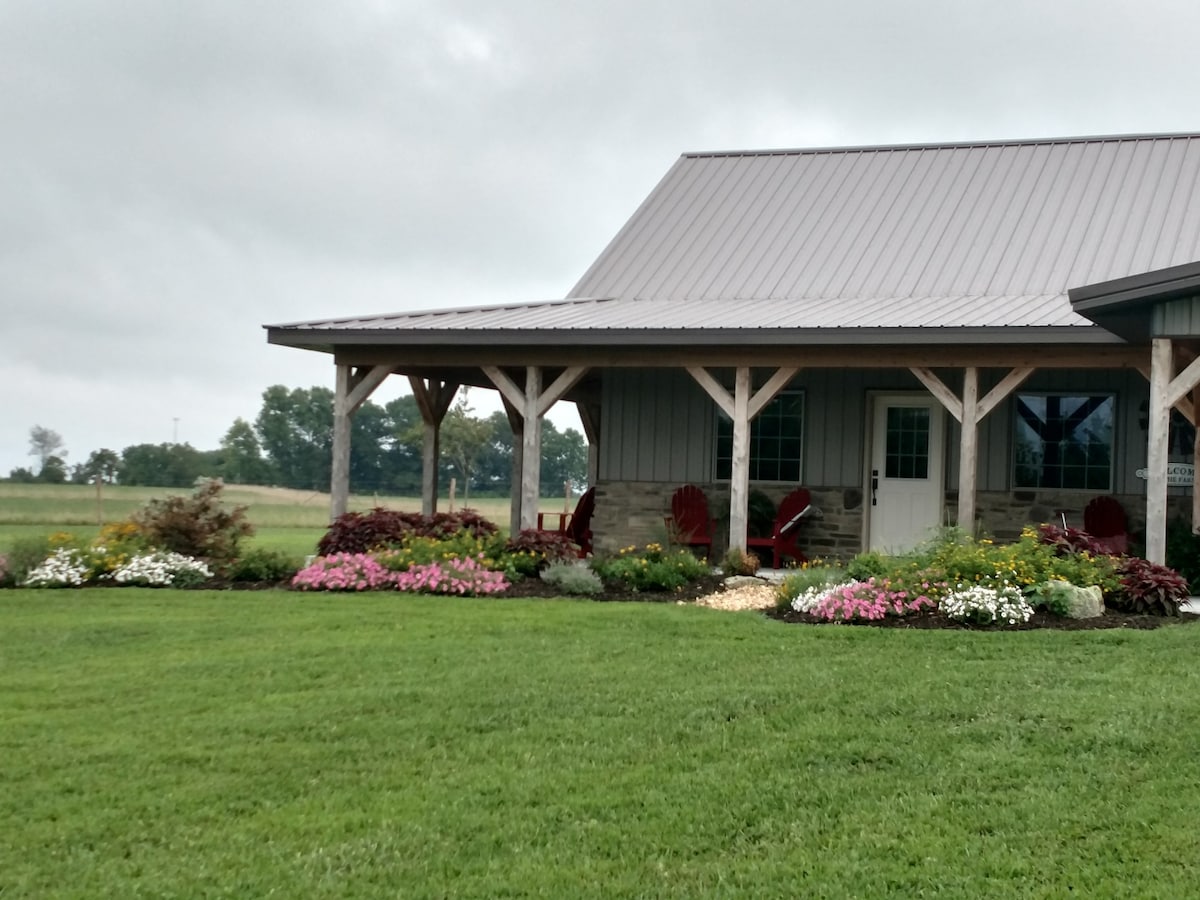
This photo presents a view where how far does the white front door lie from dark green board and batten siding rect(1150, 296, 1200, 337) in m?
4.48

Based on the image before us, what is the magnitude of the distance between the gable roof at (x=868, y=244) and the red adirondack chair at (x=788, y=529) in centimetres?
213

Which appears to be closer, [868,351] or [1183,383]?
[1183,383]

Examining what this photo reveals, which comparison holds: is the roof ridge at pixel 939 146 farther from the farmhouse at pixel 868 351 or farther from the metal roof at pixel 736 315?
the metal roof at pixel 736 315

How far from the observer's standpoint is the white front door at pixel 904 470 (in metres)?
14.9

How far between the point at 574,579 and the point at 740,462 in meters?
2.43

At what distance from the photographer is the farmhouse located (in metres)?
13.2

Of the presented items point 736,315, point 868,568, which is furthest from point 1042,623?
point 736,315

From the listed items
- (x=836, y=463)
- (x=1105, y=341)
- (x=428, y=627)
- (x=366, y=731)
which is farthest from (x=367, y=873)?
(x=836, y=463)

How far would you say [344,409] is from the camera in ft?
48.7

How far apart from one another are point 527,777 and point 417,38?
34.9 ft

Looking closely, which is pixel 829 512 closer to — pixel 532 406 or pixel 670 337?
pixel 670 337

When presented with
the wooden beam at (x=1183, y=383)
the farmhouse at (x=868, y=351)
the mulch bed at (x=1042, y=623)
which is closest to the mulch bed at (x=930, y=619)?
the mulch bed at (x=1042, y=623)

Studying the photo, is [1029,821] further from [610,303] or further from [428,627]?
[610,303]

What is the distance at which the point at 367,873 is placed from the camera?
4.59 meters
